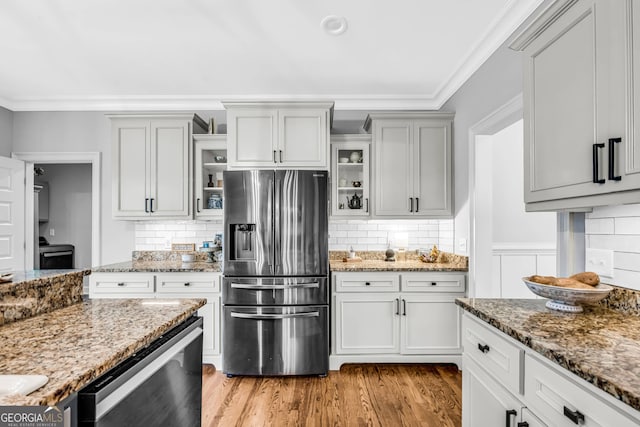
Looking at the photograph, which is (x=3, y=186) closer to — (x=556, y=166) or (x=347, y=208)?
(x=347, y=208)

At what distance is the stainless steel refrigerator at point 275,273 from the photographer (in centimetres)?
305

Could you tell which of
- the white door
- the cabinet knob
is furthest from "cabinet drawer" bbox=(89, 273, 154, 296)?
the cabinet knob

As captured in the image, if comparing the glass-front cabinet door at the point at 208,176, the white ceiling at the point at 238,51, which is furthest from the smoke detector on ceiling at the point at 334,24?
the glass-front cabinet door at the point at 208,176

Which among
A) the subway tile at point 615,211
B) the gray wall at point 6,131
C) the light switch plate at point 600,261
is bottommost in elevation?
the light switch plate at point 600,261

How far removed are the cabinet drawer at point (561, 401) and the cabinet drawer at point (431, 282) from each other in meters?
1.99

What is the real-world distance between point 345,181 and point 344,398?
6.59 ft

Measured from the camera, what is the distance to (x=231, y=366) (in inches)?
121

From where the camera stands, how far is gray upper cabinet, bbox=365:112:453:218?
3529mm

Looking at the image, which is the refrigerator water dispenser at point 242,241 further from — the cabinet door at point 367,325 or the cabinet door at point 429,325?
the cabinet door at point 429,325

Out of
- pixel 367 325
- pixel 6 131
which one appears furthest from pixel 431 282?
pixel 6 131

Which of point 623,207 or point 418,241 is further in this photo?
point 418,241

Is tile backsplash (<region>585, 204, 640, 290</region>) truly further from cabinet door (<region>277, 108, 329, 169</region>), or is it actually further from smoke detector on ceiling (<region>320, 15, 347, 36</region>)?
cabinet door (<region>277, 108, 329, 169</region>)

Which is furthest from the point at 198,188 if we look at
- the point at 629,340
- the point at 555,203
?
the point at 629,340

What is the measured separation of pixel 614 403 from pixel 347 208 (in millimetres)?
2895
